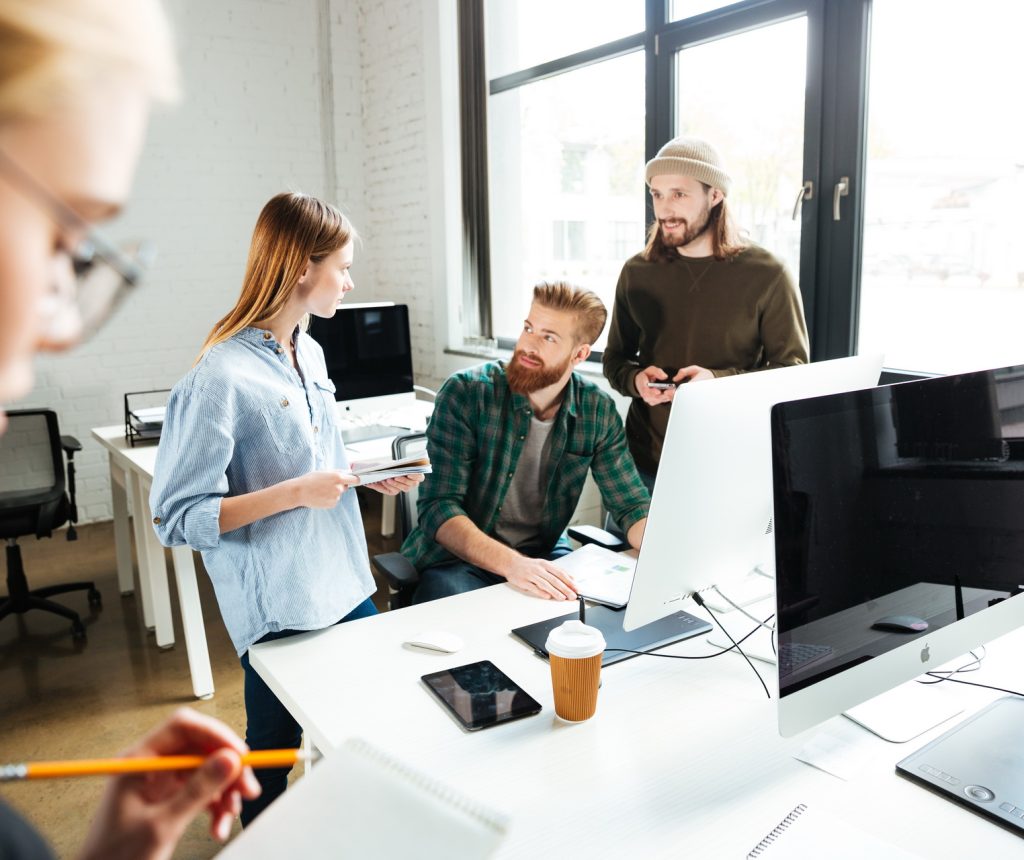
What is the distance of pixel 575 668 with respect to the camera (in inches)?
46.5

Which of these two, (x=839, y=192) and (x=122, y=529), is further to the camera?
(x=122, y=529)

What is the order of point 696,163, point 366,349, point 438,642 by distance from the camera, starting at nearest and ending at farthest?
point 438,642 → point 696,163 → point 366,349

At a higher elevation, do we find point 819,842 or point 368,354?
point 368,354

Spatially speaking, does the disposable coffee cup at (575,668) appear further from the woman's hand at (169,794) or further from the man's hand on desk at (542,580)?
the woman's hand at (169,794)

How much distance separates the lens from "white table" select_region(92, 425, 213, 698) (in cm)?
275

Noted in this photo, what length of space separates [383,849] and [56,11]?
2.07ft

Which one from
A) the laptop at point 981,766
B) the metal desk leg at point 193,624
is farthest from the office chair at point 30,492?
the laptop at point 981,766

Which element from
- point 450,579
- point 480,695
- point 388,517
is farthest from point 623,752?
point 388,517

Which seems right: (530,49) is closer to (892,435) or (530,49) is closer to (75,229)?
(892,435)

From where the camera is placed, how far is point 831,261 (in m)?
2.91

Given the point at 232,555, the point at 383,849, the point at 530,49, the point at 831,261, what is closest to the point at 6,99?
the point at 383,849

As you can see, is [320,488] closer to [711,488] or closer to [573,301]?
[711,488]

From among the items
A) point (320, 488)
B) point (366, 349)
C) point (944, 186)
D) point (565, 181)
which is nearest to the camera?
point (320, 488)

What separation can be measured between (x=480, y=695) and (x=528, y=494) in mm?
967
